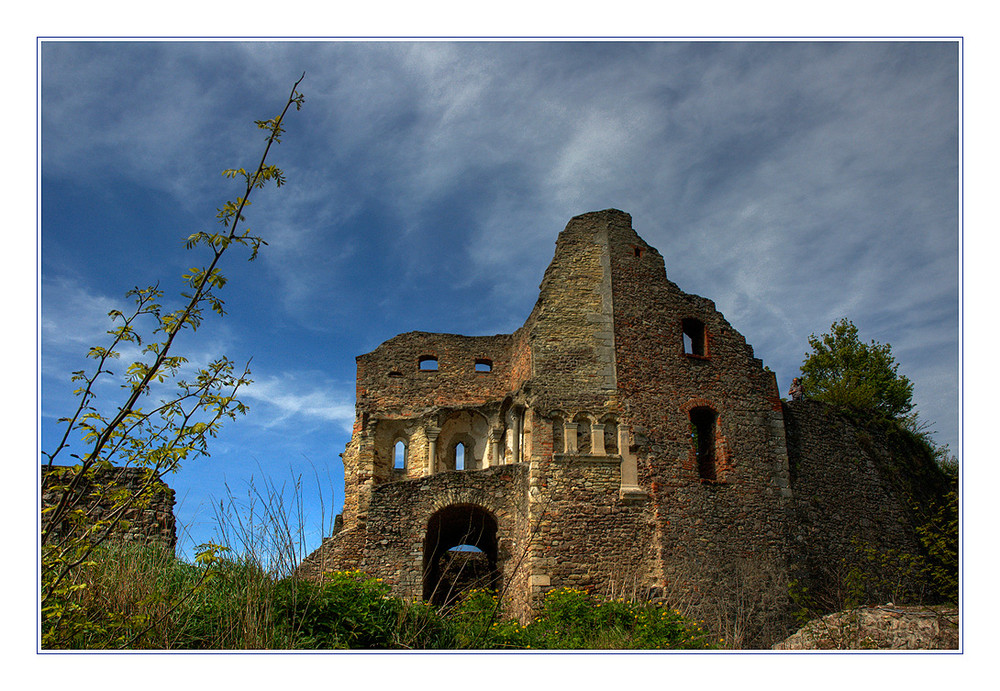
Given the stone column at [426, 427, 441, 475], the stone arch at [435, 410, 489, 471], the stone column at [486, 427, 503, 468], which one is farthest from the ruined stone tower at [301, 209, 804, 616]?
the stone column at [426, 427, 441, 475]

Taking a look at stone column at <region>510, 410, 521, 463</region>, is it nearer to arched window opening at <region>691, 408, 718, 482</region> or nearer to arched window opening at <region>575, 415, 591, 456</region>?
arched window opening at <region>575, 415, 591, 456</region>

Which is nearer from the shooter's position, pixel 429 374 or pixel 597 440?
pixel 597 440

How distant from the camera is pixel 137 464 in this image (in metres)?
5.73

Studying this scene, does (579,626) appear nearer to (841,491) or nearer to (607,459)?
(607,459)

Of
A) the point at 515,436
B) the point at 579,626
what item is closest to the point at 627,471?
the point at 515,436

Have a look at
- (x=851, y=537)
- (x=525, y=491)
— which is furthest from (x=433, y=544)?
(x=851, y=537)

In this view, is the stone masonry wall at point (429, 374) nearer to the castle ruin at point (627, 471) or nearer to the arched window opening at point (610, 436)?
the castle ruin at point (627, 471)

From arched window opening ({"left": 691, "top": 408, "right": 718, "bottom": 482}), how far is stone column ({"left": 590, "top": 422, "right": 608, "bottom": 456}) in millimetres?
2055

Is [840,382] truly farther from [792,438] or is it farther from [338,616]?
[338,616]

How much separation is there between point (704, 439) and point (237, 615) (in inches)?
461

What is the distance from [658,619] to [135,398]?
10090 millimetres

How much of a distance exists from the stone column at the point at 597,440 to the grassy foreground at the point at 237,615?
15.8 ft

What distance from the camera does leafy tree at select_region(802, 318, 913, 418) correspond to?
23.6 m

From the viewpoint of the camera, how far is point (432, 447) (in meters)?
21.0
